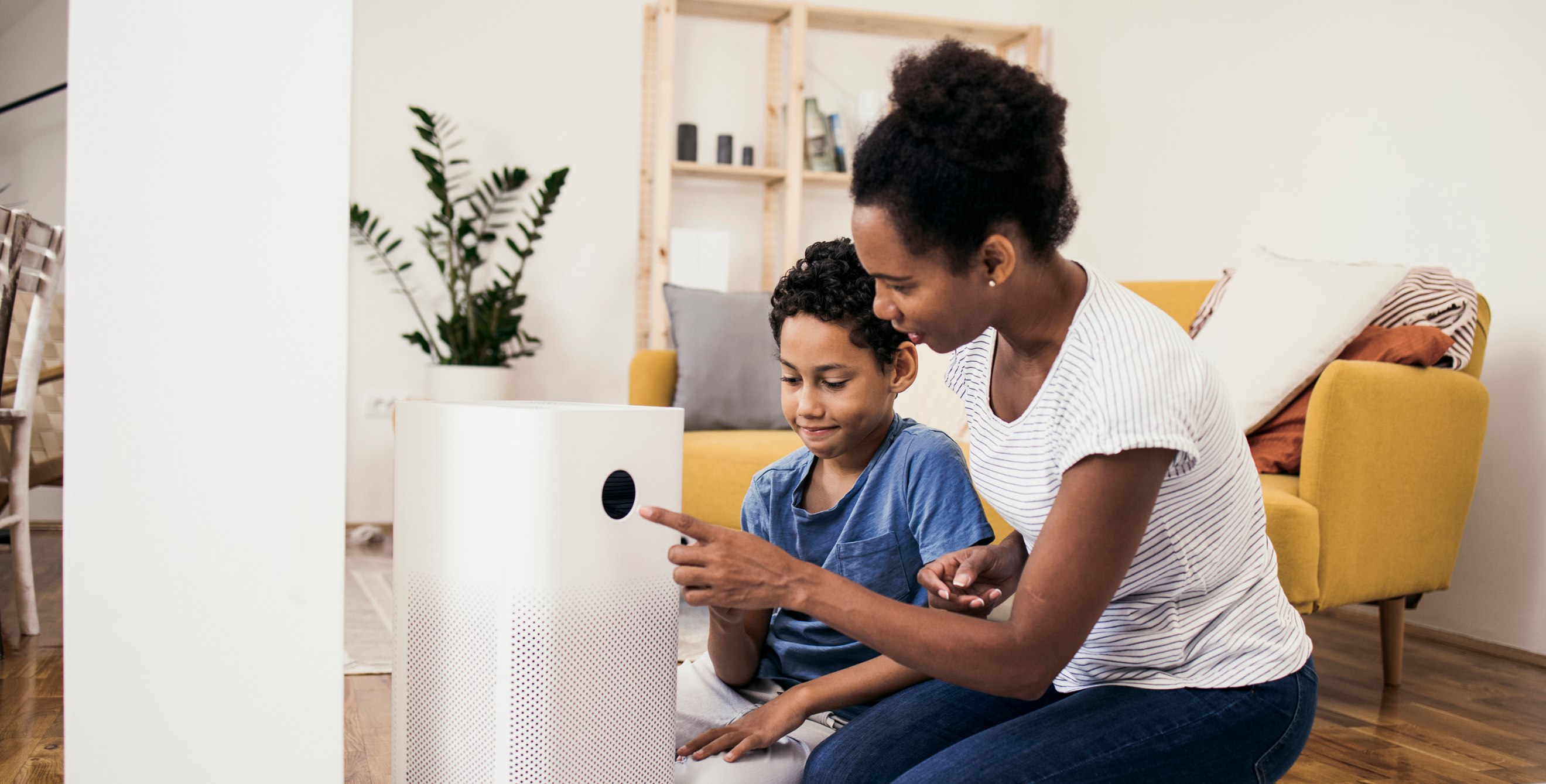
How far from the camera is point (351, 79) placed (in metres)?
0.78

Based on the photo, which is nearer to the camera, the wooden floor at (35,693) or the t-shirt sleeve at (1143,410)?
the t-shirt sleeve at (1143,410)

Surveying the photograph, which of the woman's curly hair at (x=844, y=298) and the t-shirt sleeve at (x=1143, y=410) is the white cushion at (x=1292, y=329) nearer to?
the woman's curly hair at (x=844, y=298)

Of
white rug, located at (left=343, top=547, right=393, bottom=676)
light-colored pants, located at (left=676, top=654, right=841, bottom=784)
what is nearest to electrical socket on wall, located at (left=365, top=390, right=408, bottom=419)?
white rug, located at (left=343, top=547, right=393, bottom=676)

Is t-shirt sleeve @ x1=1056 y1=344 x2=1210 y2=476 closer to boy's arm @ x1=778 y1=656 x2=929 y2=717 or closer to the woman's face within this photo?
the woman's face

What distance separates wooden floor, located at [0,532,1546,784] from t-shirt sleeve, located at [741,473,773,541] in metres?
0.62

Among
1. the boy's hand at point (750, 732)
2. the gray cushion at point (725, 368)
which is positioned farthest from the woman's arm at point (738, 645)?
the gray cushion at point (725, 368)

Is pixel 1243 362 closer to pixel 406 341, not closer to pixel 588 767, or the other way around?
pixel 588 767

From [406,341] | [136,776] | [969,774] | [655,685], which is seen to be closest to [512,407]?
[655,685]

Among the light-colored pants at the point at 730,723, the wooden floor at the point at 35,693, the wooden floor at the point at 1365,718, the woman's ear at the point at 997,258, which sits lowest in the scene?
the wooden floor at the point at 1365,718

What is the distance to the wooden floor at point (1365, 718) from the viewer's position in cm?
151

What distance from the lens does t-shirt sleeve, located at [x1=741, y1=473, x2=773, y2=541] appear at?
123 centimetres

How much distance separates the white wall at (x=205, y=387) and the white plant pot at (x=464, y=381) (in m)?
2.73

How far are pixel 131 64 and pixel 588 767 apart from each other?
61 centimetres

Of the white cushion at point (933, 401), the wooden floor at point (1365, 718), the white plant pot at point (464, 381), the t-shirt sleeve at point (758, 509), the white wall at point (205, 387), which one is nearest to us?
the white wall at point (205, 387)
